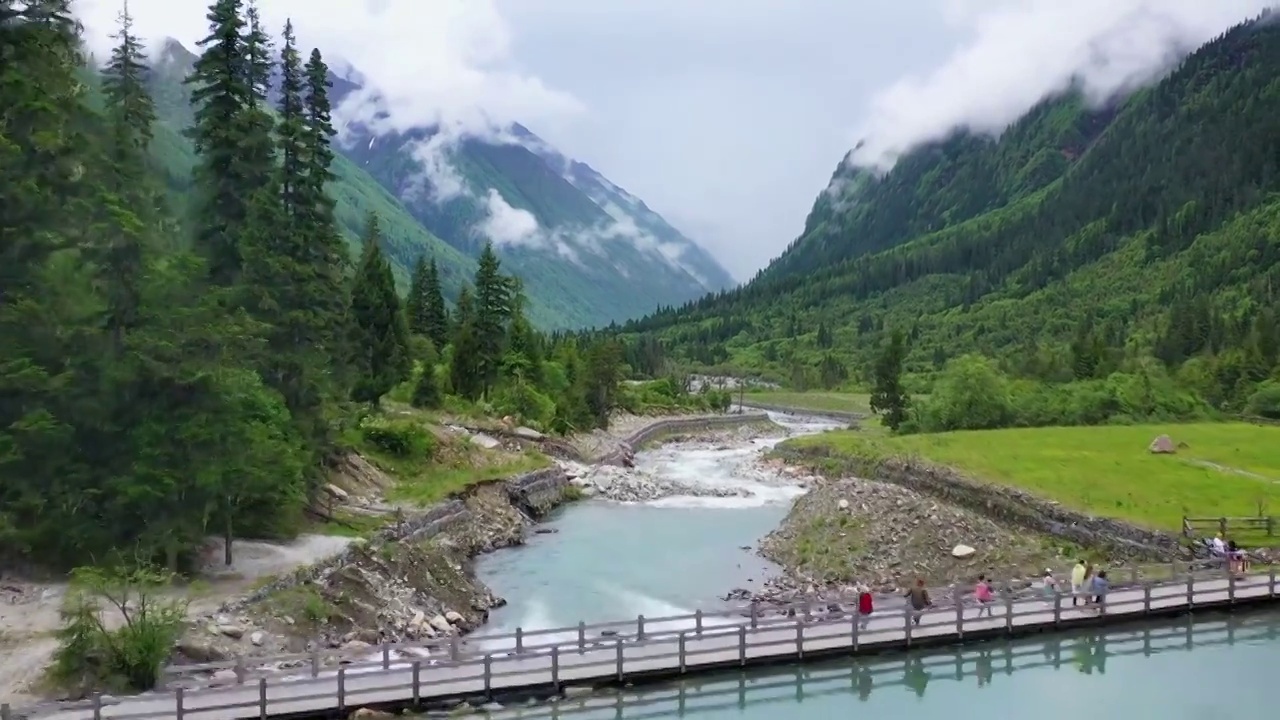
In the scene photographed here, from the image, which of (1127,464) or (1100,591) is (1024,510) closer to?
(1127,464)

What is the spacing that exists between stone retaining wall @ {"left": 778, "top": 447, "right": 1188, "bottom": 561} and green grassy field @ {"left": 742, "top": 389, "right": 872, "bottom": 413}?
8029cm

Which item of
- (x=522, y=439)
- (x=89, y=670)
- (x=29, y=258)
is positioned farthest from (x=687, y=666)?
(x=522, y=439)

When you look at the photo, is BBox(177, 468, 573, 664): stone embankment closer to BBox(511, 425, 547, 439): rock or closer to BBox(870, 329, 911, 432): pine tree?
BBox(511, 425, 547, 439): rock

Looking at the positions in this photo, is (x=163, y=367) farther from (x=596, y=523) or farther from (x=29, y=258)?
(x=596, y=523)

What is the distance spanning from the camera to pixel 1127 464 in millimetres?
58844

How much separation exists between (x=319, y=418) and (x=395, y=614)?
40.6 feet

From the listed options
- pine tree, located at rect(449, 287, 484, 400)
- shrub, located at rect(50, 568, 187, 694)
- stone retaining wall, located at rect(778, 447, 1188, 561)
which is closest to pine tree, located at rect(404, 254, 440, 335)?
pine tree, located at rect(449, 287, 484, 400)

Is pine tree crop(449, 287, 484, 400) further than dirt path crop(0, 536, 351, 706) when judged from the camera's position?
Yes

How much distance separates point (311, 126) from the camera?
48812 mm

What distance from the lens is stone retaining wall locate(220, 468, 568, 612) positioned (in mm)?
34156

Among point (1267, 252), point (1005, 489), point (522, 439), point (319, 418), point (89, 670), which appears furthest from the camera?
point (1267, 252)

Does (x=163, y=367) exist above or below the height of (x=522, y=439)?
→ above

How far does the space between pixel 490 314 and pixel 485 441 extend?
73.6 feet

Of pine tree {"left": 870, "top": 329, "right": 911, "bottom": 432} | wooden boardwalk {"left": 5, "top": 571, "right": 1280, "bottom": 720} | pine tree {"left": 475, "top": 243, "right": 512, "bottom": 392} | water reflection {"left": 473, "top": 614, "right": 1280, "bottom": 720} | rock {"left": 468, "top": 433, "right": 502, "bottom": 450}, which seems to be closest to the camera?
wooden boardwalk {"left": 5, "top": 571, "right": 1280, "bottom": 720}
